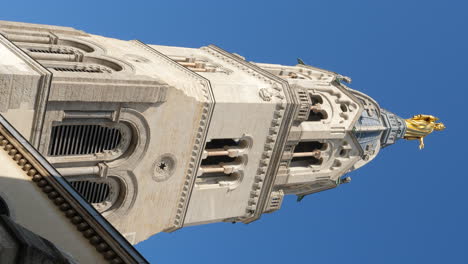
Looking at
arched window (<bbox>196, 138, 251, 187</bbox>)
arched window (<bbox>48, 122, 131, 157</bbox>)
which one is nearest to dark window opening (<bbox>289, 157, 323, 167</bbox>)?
arched window (<bbox>196, 138, 251, 187</bbox>)

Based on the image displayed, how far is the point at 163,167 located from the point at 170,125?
2.19 meters

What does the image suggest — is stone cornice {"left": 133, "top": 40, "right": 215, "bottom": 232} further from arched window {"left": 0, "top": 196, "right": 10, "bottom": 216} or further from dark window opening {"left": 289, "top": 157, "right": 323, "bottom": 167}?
arched window {"left": 0, "top": 196, "right": 10, "bottom": 216}

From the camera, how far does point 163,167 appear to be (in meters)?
29.0

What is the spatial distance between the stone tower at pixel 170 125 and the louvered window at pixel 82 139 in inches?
1.8

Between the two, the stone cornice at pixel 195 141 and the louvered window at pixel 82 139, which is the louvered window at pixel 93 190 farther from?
the stone cornice at pixel 195 141

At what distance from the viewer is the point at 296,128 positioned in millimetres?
33312

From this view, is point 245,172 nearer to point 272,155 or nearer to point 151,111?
point 272,155

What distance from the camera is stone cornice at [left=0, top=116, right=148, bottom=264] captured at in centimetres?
1386

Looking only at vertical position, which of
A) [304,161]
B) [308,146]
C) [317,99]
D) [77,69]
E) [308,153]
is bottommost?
[304,161]

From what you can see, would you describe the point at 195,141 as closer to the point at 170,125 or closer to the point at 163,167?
the point at 163,167

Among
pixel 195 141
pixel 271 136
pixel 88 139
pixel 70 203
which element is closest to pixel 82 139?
pixel 88 139

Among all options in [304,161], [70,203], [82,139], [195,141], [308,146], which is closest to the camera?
[70,203]

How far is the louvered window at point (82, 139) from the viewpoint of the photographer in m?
25.3

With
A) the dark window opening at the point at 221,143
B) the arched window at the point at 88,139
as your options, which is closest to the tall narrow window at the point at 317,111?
the dark window opening at the point at 221,143
